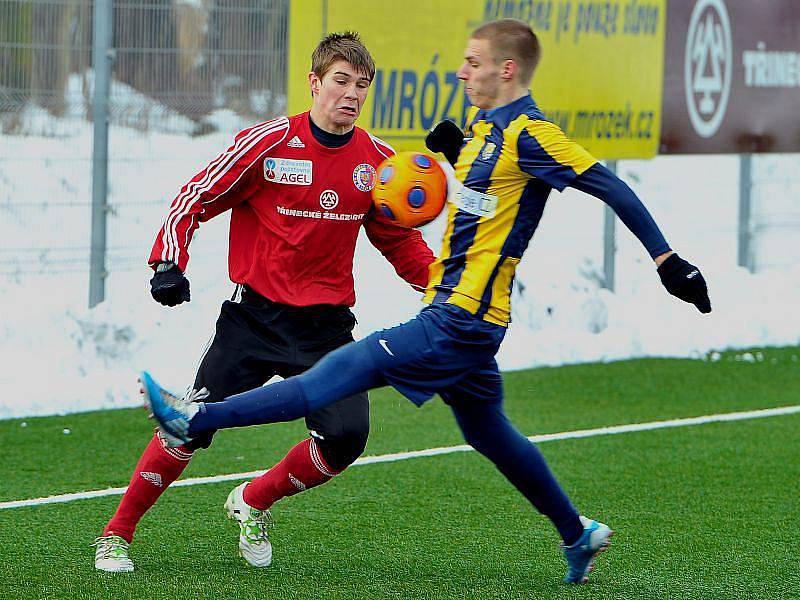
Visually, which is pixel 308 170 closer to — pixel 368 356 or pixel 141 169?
pixel 368 356

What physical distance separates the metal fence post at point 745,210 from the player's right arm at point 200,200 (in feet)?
26.6

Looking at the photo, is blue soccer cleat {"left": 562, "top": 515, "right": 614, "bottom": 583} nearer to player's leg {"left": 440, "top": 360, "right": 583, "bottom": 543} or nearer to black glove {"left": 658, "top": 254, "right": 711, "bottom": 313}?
player's leg {"left": 440, "top": 360, "right": 583, "bottom": 543}

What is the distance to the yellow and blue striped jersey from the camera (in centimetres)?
455

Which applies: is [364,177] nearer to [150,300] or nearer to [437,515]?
[437,515]

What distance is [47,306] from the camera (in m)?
8.92

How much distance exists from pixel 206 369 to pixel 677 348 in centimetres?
609

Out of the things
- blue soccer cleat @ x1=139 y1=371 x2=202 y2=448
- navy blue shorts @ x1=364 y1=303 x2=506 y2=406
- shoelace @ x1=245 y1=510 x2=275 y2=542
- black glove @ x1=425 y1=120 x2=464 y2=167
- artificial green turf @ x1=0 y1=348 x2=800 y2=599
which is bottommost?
artificial green turf @ x1=0 y1=348 x2=800 y2=599

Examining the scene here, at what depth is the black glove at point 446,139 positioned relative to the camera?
4.82 metres

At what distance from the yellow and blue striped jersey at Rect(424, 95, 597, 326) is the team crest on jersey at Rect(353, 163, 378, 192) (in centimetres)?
60

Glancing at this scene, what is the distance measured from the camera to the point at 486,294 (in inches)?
180

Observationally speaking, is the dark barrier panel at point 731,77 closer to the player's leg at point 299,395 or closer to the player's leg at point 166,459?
the player's leg at point 166,459

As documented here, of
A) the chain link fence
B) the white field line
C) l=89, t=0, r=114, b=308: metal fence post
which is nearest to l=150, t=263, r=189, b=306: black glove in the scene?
the white field line

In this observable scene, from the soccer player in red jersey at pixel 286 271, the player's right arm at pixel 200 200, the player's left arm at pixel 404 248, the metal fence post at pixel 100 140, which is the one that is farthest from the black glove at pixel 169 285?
the metal fence post at pixel 100 140

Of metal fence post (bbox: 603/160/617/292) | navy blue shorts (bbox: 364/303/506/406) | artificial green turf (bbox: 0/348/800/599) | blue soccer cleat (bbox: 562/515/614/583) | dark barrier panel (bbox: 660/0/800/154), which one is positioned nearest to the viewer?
navy blue shorts (bbox: 364/303/506/406)
